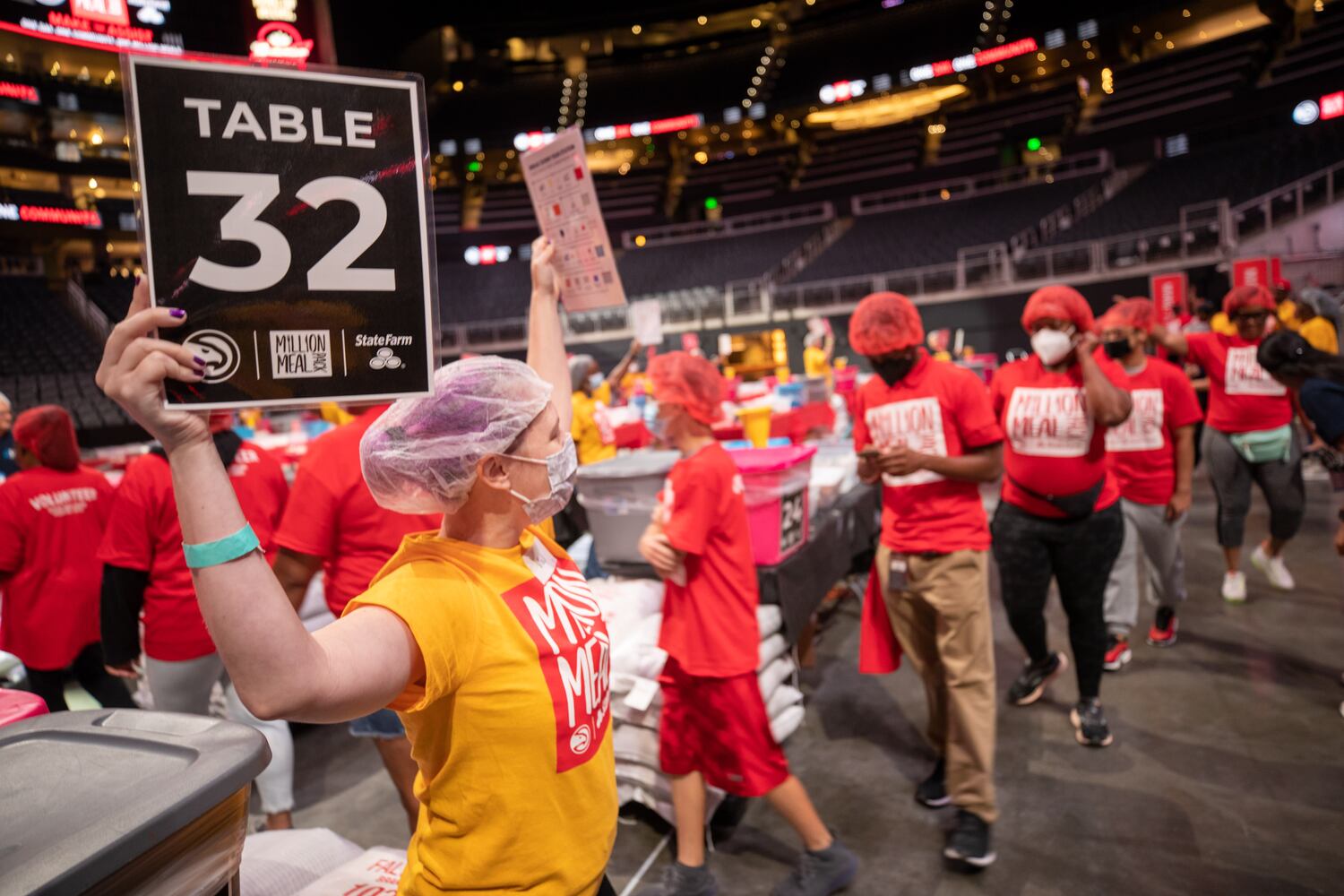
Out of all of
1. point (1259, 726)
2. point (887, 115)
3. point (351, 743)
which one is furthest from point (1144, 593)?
point (887, 115)

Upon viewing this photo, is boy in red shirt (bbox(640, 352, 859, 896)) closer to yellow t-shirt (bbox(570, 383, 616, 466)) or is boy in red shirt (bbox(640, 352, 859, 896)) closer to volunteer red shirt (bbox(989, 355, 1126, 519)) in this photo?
volunteer red shirt (bbox(989, 355, 1126, 519))

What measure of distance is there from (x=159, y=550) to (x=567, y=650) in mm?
2150

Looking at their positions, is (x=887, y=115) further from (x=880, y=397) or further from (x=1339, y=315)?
(x=880, y=397)

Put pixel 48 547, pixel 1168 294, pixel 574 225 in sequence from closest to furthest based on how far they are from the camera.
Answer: pixel 574 225 < pixel 48 547 < pixel 1168 294

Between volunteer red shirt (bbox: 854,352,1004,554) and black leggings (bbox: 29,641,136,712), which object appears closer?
volunteer red shirt (bbox: 854,352,1004,554)

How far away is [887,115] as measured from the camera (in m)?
32.5

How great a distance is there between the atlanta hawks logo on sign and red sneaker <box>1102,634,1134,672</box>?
3718mm

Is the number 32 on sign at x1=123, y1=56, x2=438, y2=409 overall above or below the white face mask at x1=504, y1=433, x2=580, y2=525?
above

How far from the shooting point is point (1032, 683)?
3928mm

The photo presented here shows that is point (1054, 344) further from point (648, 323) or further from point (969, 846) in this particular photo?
point (648, 323)

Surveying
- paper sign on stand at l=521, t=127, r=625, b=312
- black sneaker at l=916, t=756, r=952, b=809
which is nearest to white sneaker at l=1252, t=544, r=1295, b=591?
black sneaker at l=916, t=756, r=952, b=809

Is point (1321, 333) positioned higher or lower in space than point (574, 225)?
lower

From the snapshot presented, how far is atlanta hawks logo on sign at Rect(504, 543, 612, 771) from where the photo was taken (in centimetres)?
124

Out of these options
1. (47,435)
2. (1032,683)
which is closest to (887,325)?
(1032,683)
